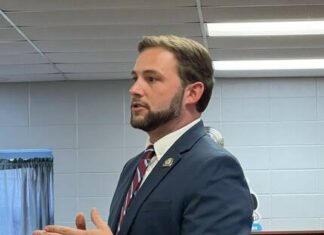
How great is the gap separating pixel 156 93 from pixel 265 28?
267 centimetres

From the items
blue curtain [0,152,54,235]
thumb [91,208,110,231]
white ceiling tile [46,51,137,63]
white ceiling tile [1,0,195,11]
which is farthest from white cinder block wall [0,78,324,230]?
thumb [91,208,110,231]

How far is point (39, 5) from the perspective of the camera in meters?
3.39

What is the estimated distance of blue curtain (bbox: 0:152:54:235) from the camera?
16.6 feet

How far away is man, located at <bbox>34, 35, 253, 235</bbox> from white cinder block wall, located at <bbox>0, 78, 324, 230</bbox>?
4146mm

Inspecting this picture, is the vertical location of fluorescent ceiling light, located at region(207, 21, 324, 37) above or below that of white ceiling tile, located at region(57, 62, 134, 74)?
below

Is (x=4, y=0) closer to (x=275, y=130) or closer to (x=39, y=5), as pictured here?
(x=39, y=5)

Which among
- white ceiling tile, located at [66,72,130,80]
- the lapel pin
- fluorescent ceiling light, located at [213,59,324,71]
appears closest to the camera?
the lapel pin

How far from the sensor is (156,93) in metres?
1.42

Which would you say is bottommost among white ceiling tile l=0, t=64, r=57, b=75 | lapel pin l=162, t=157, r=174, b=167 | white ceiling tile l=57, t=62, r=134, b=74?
lapel pin l=162, t=157, r=174, b=167

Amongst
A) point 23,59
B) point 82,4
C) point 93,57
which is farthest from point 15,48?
point 82,4

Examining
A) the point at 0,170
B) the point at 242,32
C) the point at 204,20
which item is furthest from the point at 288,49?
the point at 0,170

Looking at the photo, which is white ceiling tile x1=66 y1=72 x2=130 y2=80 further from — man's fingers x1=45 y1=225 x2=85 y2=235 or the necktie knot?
man's fingers x1=45 y1=225 x2=85 y2=235

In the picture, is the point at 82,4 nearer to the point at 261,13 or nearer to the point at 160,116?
the point at 261,13

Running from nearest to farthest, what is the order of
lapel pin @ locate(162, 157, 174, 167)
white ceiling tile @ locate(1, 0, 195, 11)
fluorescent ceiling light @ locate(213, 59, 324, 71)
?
lapel pin @ locate(162, 157, 174, 167)
white ceiling tile @ locate(1, 0, 195, 11)
fluorescent ceiling light @ locate(213, 59, 324, 71)
